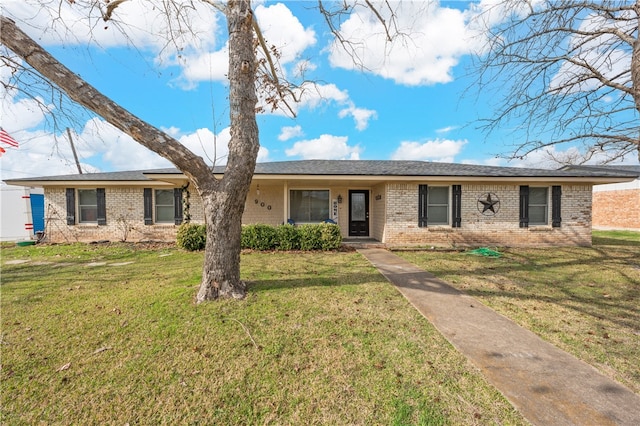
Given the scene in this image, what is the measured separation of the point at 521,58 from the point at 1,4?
9.75 meters

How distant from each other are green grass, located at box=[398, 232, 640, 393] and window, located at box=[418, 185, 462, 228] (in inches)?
68.2

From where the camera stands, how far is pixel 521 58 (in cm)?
610

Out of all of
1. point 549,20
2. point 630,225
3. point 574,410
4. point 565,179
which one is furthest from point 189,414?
point 630,225

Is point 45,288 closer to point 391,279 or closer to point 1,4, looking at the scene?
point 1,4

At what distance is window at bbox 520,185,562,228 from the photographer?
33.4 ft

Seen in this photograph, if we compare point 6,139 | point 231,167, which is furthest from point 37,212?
point 231,167

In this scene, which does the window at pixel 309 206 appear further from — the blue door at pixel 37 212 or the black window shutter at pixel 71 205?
the blue door at pixel 37 212

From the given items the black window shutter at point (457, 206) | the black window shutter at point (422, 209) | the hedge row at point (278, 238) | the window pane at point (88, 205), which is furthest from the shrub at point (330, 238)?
the window pane at point (88, 205)

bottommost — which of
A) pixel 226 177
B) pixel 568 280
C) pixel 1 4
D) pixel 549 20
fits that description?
pixel 568 280

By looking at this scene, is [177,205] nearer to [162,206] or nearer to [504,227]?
[162,206]

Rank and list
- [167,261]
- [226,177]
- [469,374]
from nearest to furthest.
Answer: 1. [469,374]
2. [226,177]
3. [167,261]

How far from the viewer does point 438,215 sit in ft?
34.1

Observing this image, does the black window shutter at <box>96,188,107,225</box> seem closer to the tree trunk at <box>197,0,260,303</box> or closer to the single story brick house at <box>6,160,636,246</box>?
the single story brick house at <box>6,160,636,246</box>

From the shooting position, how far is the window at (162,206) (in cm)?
1091
